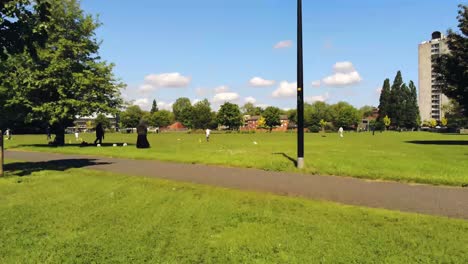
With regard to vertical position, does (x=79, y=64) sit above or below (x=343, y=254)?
above

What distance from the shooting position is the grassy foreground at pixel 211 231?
15.6 feet

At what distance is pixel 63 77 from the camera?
25.9 metres

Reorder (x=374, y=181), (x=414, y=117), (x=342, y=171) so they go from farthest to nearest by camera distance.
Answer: (x=414, y=117) → (x=342, y=171) → (x=374, y=181)

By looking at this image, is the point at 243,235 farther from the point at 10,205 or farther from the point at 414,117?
the point at 414,117

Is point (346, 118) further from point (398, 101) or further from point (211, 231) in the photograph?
point (211, 231)

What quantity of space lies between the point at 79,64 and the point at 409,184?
78.8 ft

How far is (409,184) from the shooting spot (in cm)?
1044

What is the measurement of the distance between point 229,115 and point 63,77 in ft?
323

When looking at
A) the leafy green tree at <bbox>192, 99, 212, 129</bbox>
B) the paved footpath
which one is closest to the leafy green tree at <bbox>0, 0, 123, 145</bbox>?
the paved footpath

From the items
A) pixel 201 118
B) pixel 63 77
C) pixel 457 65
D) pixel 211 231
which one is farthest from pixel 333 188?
pixel 201 118

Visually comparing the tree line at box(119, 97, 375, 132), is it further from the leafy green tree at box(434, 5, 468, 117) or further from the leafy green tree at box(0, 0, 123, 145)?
the leafy green tree at box(434, 5, 468, 117)

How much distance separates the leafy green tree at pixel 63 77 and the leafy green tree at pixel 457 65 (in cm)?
2435

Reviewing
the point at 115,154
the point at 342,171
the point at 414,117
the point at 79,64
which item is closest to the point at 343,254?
the point at 342,171

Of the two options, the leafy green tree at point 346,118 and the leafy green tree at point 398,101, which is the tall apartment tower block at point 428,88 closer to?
the leafy green tree at point 346,118
